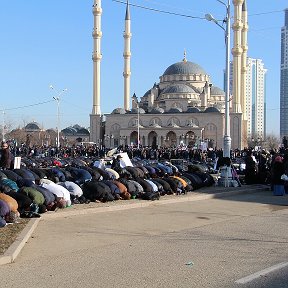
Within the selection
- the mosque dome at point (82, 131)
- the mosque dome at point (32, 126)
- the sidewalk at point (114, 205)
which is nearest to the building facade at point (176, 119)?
the mosque dome at point (82, 131)

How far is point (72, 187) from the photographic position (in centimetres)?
1387

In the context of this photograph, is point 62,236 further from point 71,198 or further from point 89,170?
point 89,170

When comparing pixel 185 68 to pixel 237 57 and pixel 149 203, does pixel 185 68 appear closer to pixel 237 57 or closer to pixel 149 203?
pixel 237 57

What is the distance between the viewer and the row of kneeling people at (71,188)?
37.2 ft

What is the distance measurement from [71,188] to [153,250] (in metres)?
5.72

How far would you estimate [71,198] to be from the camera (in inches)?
535

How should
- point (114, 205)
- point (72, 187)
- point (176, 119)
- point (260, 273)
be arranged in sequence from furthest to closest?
point (176, 119) → point (72, 187) → point (114, 205) → point (260, 273)

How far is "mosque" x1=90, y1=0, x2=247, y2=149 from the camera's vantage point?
90.8 m

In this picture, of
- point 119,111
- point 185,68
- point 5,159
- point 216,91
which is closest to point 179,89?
point 185,68

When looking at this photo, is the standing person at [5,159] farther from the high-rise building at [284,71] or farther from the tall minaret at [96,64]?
the tall minaret at [96,64]

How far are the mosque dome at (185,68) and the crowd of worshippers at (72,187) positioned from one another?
100730 mm

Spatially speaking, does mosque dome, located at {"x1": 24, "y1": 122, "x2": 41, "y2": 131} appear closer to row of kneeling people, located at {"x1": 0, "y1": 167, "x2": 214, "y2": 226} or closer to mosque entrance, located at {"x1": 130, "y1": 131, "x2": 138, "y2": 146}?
mosque entrance, located at {"x1": 130, "y1": 131, "x2": 138, "y2": 146}

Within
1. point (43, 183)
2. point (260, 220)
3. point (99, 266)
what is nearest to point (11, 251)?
point (99, 266)

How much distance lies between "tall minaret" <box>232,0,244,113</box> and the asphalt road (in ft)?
160
